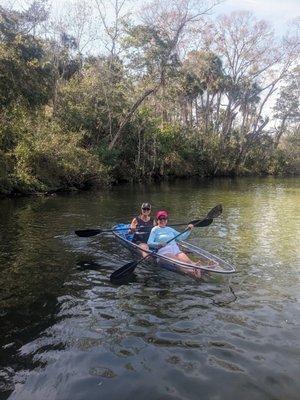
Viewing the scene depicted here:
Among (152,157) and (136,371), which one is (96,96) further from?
(136,371)

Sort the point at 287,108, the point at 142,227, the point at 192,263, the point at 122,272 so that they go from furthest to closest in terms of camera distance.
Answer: the point at 287,108
the point at 142,227
the point at 192,263
the point at 122,272

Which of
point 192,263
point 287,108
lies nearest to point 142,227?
point 192,263

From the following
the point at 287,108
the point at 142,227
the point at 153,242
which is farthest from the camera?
the point at 287,108

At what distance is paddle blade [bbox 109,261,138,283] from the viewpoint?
821cm

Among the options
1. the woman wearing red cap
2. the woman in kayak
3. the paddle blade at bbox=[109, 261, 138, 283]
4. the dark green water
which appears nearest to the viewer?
the dark green water

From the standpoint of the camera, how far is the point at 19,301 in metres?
7.23

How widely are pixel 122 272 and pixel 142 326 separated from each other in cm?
205

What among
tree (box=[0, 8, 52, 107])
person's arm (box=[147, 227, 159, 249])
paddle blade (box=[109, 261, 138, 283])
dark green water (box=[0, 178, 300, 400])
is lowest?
dark green water (box=[0, 178, 300, 400])

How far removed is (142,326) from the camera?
20.7ft

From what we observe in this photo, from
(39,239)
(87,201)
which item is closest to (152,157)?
(87,201)

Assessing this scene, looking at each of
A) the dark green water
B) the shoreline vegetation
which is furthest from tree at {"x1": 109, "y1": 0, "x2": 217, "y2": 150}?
the dark green water

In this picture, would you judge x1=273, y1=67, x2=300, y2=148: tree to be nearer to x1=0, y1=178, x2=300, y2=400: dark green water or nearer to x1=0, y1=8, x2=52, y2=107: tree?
x1=0, y1=8, x2=52, y2=107: tree

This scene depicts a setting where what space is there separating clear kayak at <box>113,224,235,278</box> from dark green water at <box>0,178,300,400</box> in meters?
0.21

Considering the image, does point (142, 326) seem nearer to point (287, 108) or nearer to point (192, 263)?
point (192, 263)
